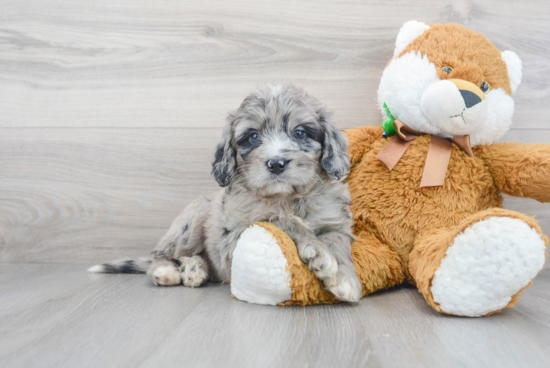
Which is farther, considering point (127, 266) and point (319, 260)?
point (127, 266)

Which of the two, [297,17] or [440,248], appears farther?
[297,17]

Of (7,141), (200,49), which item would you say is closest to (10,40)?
(7,141)

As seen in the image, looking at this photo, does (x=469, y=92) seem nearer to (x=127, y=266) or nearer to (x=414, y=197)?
(x=414, y=197)

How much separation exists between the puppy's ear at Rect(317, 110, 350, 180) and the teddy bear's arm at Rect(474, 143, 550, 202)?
2.01 ft

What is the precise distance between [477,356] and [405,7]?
6.07ft

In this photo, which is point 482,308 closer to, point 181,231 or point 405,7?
point 181,231

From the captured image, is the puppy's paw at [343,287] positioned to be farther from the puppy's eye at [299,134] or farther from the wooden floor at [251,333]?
the puppy's eye at [299,134]

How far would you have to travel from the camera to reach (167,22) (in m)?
2.41

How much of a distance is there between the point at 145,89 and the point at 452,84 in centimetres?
159

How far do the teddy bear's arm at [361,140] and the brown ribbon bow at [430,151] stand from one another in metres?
0.10

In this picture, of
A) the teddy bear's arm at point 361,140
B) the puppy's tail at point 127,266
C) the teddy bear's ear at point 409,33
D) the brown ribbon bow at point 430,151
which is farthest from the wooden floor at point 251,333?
the teddy bear's ear at point 409,33

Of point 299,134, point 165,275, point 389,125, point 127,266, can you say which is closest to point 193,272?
point 165,275

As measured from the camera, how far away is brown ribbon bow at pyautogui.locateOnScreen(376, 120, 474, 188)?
1.78 metres

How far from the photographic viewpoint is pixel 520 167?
1.75 metres
